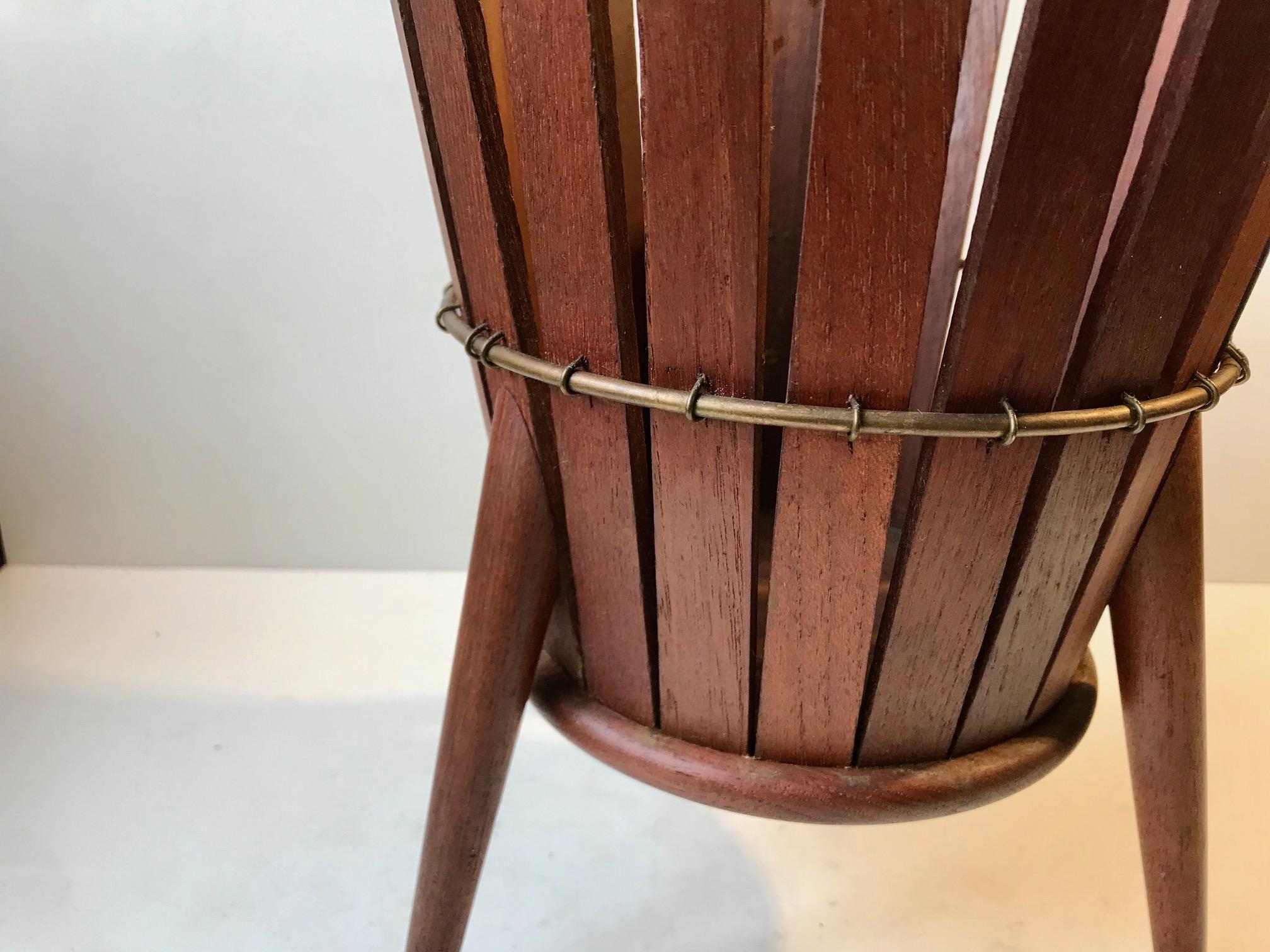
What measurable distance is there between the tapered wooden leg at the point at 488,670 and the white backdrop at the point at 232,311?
87 centimetres

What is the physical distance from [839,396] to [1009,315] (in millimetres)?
88

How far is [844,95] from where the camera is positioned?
409 millimetres

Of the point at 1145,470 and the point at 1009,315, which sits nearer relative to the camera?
the point at 1009,315

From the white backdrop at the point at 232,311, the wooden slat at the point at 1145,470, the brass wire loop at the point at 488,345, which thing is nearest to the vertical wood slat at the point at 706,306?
the brass wire loop at the point at 488,345

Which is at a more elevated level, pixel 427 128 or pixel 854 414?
pixel 427 128

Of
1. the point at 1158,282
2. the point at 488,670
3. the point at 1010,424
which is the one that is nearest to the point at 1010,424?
the point at 1010,424

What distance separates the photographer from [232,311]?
1.46 m

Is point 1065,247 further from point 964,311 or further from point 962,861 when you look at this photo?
point 962,861

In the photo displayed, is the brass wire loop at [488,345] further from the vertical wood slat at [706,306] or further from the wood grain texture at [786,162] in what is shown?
the wood grain texture at [786,162]

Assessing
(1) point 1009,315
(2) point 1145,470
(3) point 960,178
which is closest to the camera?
(1) point 1009,315

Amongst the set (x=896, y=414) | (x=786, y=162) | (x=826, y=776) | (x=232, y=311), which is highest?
(x=786, y=162)

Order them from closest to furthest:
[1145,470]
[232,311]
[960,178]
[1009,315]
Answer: [1009,315]
[1145,470]
[960,178]
[232,311]

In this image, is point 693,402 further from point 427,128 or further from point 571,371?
point 427,128

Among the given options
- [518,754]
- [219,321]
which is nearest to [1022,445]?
[518,754]
